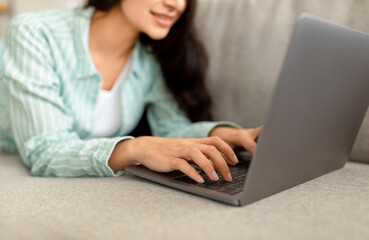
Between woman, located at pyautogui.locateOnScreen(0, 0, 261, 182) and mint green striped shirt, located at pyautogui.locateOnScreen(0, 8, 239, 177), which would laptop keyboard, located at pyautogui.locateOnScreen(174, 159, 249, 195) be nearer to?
woman, located at pyautogui.locateOnScreen(0, 0, 261, 182)

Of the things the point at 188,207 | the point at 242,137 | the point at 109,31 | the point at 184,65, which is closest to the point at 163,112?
the point at 184,65

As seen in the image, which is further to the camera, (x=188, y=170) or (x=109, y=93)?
(x=109, y=93)

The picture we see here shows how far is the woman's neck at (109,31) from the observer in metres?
1.12

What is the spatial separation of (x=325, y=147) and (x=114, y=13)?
0.72 metres

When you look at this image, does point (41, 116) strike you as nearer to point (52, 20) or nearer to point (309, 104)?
point (52, 20)

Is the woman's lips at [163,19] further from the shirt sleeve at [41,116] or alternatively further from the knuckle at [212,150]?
the knuckle at [212,150]

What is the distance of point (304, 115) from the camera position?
58 cm

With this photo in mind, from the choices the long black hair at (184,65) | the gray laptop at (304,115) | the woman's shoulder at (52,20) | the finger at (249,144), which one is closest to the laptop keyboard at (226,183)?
the gray laptop at (304,115)

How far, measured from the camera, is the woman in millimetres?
778

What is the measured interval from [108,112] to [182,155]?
0.50m

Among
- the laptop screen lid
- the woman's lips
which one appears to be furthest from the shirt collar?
the laptop screen lid

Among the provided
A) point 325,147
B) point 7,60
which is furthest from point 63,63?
point 325,147

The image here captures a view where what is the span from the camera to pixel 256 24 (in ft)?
3.65

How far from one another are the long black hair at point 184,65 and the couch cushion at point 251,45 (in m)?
0.03
